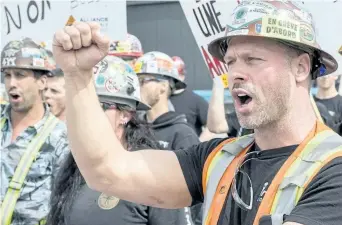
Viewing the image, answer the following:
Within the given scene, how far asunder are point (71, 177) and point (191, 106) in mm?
3573

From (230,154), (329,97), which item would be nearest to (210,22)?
(230,154)

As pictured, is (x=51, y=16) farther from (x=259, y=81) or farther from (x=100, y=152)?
(x=259, y=81)

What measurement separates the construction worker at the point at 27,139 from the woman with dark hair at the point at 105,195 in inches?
26.6

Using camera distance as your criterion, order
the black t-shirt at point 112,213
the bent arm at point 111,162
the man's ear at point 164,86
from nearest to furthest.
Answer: the bent arm at point 111,162 < the black t-shirt at point 112,213 < the man's ear at point 164,86

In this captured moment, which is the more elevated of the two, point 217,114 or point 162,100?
point 162,100

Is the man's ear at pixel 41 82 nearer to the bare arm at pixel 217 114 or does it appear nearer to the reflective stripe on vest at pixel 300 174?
the bare arm at pixel 217 114

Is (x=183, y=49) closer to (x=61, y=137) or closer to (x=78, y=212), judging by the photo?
(x=61, y=137)

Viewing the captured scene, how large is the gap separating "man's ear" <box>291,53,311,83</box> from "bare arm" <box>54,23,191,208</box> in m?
0.56

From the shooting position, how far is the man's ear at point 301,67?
7.71ft

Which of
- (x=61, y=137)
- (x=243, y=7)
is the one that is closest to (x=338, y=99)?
(x=61, y=137)

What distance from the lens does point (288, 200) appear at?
2.06 m

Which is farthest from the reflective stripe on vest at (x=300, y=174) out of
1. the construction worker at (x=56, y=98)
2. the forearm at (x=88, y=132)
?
the construction worker at (x=56, y=98)

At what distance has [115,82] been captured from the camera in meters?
3.40

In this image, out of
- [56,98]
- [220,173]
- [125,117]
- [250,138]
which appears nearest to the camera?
[220,173]
